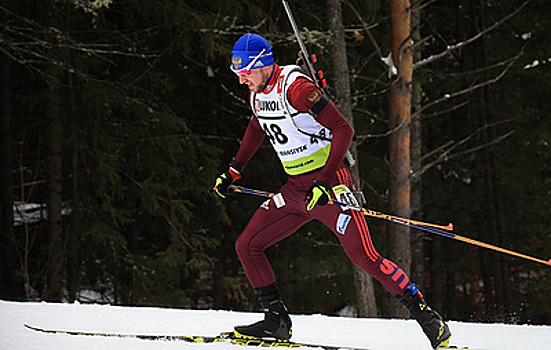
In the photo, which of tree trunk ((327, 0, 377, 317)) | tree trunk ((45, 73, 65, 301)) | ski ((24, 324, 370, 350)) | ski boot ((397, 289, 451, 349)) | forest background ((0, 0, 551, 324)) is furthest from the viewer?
tree trunk ((45, 73, 65, 301))

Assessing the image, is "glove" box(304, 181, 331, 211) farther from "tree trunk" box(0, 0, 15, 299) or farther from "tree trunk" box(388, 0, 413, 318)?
"tree trunk" box(0, 0, 15, 299)

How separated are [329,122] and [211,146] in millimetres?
7481

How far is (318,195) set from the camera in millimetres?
3748

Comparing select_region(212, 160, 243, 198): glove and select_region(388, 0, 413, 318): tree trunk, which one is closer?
select_region(212, 160, 243, 198): glove

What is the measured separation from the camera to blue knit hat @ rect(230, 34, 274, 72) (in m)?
4.06

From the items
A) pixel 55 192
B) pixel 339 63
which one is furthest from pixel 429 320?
pixel 55 192

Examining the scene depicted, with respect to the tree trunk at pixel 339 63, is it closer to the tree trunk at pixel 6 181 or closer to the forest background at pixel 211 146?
the forest background at pixel 211 146

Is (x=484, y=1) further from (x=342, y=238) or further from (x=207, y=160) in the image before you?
(x=342, y=238)

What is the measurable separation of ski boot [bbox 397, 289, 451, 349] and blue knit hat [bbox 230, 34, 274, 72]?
1625 mm

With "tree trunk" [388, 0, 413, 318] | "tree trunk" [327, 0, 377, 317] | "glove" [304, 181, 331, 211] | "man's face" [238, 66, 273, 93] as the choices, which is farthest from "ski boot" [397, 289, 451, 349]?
"tree trunk" [388, 0, 413, 318]

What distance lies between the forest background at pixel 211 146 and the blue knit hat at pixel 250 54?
3535 mm

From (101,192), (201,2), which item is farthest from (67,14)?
(101,192)

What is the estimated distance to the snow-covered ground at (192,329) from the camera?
4.15 metres

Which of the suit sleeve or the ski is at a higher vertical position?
the suit sleeve
